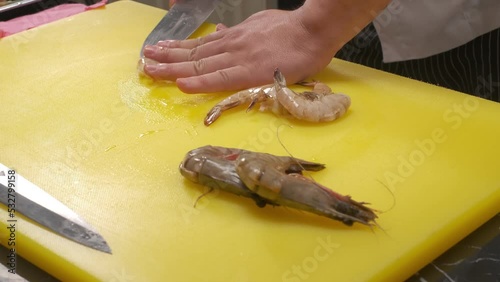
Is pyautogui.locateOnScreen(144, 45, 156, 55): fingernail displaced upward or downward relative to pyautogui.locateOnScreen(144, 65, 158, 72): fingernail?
upward

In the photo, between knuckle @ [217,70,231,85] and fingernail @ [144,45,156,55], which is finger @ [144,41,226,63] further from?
knuckle @ [217,70,231,85]

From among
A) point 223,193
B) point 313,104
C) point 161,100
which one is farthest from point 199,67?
point 223,193

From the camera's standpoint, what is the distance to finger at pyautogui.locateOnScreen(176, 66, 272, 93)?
57.1 inches

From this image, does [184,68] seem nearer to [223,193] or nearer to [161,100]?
[161,100]

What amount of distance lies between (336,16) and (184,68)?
38 cm

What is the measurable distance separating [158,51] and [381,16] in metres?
0.68

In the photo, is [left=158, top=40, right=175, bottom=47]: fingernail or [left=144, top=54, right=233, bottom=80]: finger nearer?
[left=144, top=54, right=233, bottom=80]: finger
